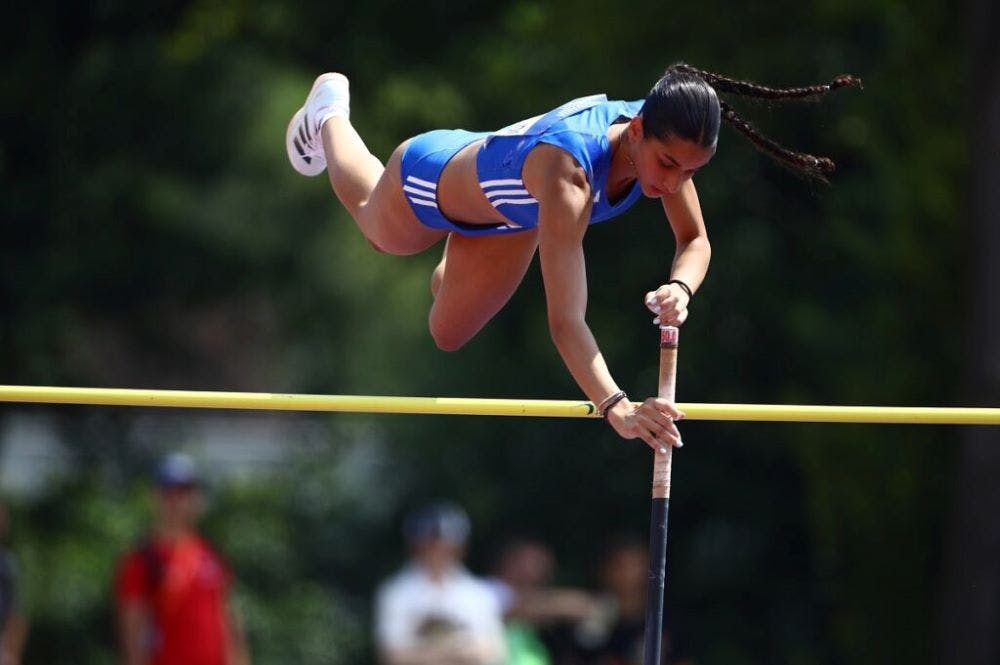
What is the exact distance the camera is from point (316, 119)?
19.1 ft

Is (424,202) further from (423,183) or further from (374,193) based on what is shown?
(374,193)

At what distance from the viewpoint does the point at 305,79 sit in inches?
483

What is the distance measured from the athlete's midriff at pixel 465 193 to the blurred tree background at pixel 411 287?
5469 mm

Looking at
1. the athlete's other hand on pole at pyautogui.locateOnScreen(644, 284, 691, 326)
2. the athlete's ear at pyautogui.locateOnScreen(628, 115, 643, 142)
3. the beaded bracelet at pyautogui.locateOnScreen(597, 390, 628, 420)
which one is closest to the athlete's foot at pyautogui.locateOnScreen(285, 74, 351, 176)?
the athlete's ear at pyautogui.locateOnScreen(628, 115, 643, 142)

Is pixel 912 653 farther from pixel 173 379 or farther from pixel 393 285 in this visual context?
pixel 173 379

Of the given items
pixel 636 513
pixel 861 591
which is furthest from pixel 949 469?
pixel 636 513

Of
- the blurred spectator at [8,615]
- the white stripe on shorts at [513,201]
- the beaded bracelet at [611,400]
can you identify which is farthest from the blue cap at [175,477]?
the beaded bracelet at [611,400]

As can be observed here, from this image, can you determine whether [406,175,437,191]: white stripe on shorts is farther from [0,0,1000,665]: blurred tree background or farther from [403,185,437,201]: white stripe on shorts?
[0,0,1000,665]: blurred tree background

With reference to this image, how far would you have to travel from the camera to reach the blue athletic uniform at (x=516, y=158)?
4.75m

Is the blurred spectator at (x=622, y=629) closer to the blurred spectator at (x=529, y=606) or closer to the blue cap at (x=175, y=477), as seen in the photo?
the blurred spectator at (x=529, y=606)

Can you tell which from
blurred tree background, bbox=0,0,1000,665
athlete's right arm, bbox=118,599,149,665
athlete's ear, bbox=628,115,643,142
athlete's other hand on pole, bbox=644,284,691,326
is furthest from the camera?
blurred tree background, bbox=0,0,1000,665

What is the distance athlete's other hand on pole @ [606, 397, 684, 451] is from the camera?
4.53 metres

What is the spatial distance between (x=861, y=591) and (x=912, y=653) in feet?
1.46

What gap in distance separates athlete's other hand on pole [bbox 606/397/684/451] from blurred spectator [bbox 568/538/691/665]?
11.4 feet
